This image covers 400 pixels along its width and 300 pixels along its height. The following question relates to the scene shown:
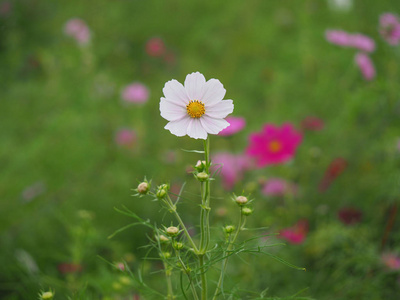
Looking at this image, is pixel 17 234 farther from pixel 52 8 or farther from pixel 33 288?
pixel 52 8

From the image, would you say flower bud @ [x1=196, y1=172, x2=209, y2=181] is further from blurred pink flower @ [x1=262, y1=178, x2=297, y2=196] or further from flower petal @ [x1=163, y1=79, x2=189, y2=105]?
blurred pink flower @ [x1=262, y1=178, x2=297, y2=196]

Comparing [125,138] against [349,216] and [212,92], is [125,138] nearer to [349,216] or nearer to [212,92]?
[349,216]

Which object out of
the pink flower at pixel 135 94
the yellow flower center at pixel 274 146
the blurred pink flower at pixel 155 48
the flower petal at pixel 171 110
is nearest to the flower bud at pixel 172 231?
the flower petal at pixel 171 110

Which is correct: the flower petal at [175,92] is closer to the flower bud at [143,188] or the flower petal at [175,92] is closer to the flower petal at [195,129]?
the flower petal at [195,129]

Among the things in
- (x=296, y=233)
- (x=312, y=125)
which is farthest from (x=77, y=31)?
(x=296, y=233)

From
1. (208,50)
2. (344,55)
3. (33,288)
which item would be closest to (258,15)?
(208,50)
